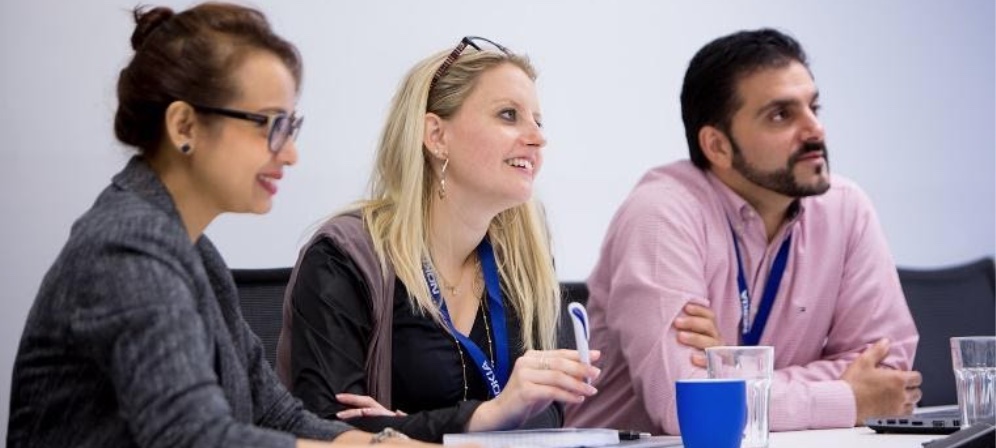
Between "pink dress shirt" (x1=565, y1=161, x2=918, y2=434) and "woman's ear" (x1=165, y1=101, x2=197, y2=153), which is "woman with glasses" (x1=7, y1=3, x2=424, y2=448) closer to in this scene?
"woman's ear" (x1=165, y1=101, x2=197, y2=153)

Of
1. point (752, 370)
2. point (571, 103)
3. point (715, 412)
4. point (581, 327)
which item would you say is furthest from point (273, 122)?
point (571, 103)

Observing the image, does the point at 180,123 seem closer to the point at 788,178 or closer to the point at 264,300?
the point at 264,300

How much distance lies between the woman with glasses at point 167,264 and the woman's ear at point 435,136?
0.87 meters

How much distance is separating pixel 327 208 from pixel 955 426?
5.20 ft

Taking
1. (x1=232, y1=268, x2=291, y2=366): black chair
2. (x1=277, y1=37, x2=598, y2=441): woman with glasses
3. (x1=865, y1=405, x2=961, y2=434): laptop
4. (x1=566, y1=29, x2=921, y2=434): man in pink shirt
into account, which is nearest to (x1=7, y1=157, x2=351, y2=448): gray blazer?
(x1=277, y1=37, x2=598, y2=441): woman with glasses

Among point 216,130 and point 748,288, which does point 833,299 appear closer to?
point 748,288

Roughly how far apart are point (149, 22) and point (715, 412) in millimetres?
880

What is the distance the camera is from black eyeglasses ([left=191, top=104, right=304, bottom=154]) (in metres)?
1.54

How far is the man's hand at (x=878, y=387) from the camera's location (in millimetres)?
2523

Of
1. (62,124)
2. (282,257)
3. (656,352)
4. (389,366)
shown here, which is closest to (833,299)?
(656,352)

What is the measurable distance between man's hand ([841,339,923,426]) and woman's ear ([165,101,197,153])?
1480 millimetres

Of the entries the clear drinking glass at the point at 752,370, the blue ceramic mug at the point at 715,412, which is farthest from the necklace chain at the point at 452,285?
the blue ceramic mug at the point at 715,412

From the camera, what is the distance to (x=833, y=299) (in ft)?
9.37

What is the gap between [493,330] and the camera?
96.3 inches
